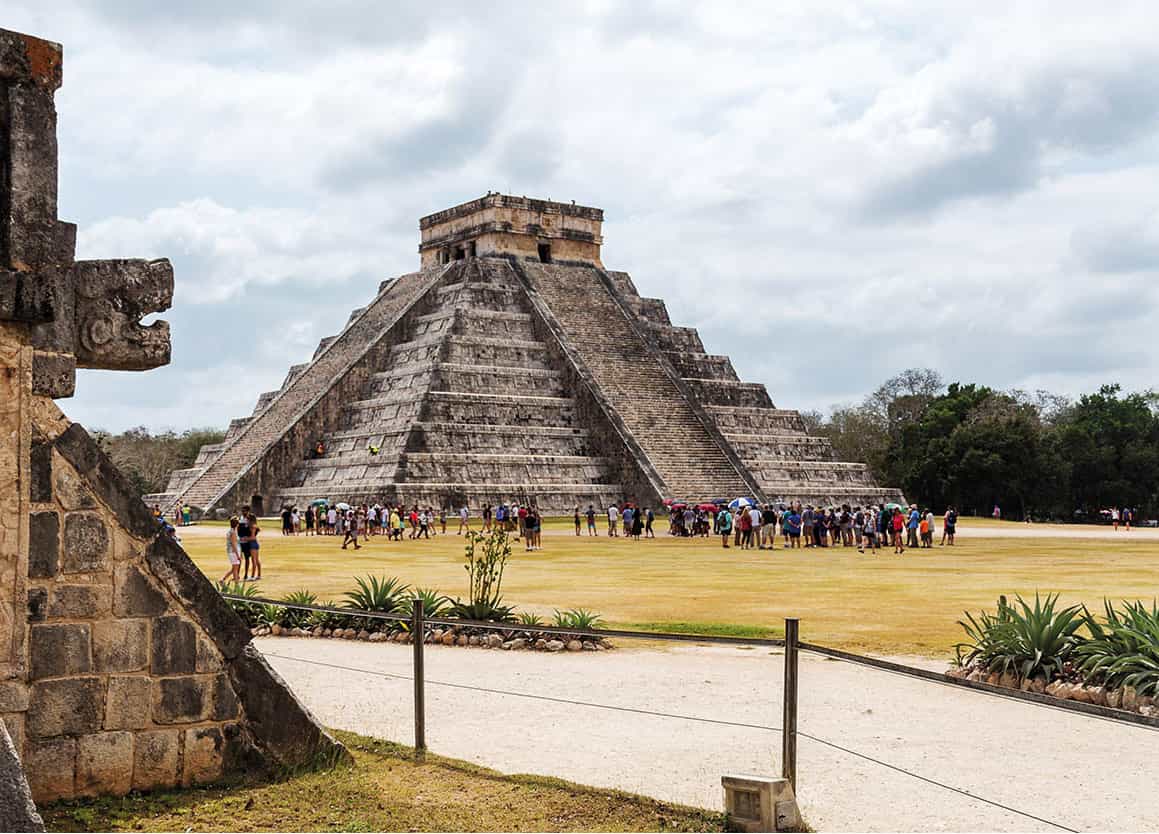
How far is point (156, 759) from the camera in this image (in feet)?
18.7

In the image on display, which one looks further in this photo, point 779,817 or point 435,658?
point 435,658

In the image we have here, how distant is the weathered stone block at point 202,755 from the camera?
19.0 feet

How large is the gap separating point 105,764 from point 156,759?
22cm

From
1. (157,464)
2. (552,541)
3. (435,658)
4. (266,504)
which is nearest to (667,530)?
(552,541)

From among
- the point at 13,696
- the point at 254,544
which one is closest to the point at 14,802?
the point at 13,696

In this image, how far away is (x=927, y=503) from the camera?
57.0 metres

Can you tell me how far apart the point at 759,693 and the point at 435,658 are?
10.4 feet

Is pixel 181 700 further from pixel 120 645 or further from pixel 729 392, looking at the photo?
pixel 729 392

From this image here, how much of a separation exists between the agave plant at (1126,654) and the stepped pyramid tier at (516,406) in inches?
1060

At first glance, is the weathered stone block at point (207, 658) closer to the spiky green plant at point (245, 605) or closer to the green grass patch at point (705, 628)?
the spiky green plant at point (245, 605)

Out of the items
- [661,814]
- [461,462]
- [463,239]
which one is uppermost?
[463,239]

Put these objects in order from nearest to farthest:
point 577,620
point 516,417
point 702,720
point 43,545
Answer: point 43,545 < point 702,720 < point 577,620 < point 516,417

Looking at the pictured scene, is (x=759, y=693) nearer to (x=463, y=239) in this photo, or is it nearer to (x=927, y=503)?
(x=463, y=239)

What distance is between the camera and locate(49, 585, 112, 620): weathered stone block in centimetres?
540
